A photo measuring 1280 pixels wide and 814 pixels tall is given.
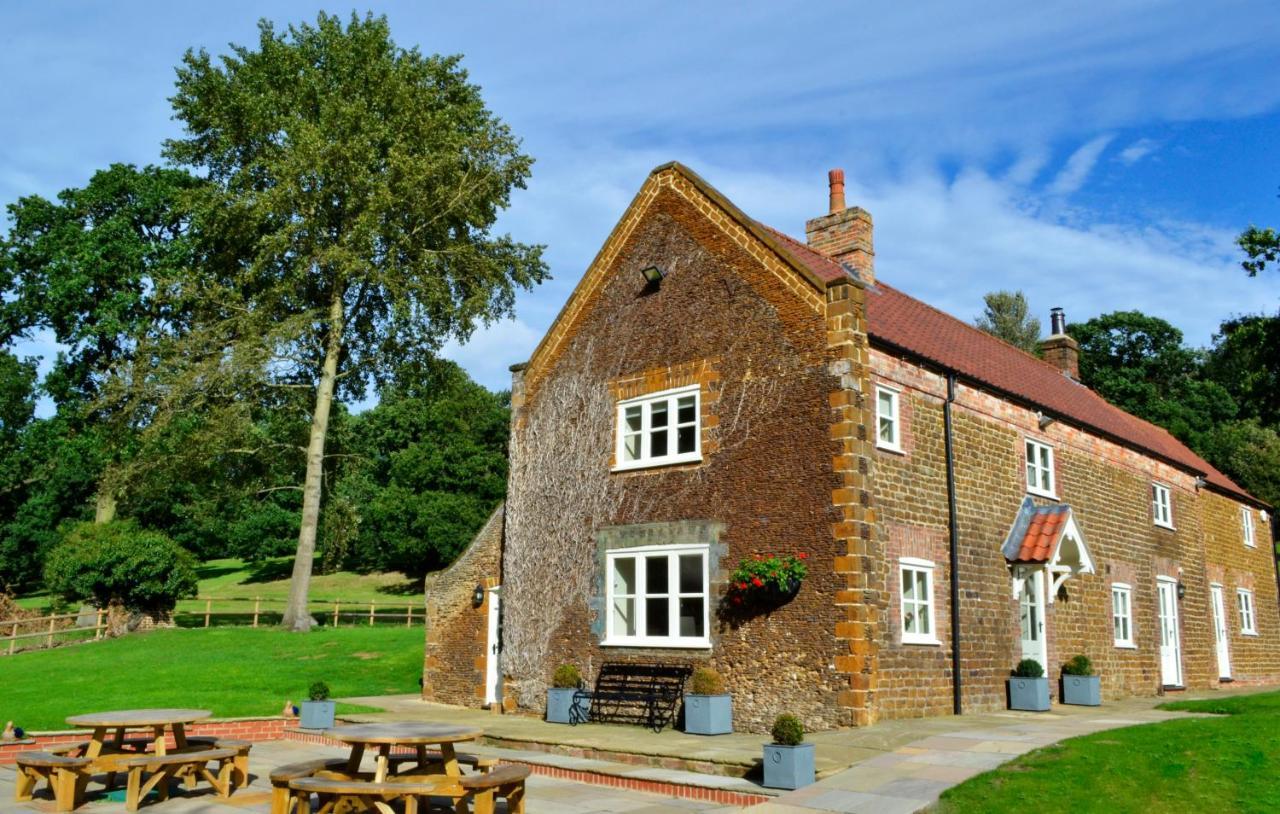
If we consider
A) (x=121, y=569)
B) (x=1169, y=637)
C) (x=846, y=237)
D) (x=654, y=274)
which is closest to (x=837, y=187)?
(x=846, y=237)

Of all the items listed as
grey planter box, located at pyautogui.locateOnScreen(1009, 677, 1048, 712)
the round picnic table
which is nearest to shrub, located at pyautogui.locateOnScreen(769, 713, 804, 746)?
the round picnic table

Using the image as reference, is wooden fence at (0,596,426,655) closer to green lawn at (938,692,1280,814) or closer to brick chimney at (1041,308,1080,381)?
brick chimney at (1041,308,1080,381)

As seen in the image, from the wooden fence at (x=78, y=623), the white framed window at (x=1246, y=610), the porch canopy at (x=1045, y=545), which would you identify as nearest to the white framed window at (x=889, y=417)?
the porch canopy at (x=1045, y=545)

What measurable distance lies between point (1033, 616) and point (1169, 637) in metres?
7.49

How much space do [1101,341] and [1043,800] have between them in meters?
62.9

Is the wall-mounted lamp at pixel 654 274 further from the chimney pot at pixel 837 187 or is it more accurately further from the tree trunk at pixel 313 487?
the tree trunk at pixel 313 487

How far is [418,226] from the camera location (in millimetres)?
35000

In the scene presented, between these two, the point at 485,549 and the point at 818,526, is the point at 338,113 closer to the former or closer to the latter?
the point at 485,549

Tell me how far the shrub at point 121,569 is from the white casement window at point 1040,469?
2697cm

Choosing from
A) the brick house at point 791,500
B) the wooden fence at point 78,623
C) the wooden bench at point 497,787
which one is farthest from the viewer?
the wooden fence at point 78,623

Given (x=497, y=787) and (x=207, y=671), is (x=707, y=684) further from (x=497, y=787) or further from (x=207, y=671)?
(x=207, y=671)

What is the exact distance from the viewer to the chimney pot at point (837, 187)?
73.2 feet

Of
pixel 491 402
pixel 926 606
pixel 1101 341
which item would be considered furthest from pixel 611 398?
pixel 1101 341

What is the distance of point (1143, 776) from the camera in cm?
1015
